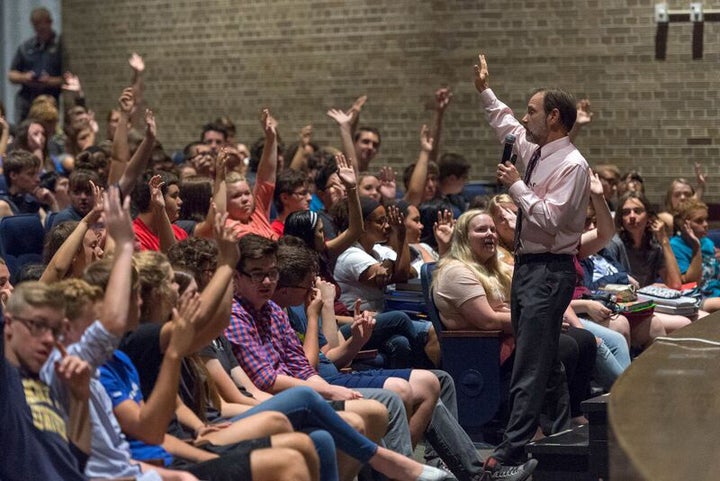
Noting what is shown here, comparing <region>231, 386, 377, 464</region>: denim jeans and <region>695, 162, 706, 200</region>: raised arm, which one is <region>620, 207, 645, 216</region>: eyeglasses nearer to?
<region>695, 162, 706, 200</region>: raised arm

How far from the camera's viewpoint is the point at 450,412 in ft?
18.8

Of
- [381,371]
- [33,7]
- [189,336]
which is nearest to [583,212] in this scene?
[381,371]

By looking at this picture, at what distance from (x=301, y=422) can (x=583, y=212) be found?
1746 millimetres

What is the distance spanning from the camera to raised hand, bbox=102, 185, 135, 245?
378cm

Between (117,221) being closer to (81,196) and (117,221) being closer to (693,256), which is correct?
(81,196)

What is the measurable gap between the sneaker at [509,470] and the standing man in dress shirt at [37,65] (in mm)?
8689

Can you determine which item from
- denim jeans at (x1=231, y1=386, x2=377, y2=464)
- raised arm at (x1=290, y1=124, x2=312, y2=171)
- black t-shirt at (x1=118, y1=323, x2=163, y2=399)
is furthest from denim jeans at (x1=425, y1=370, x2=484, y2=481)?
raised arm at (x1=290, y1=124, x2=312, y2=171)

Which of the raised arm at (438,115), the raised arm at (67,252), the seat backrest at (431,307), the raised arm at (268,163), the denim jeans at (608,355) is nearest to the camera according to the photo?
the raised arm at (67,252)

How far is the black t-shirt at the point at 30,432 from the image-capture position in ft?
11.3

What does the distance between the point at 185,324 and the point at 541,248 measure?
7.25 ft

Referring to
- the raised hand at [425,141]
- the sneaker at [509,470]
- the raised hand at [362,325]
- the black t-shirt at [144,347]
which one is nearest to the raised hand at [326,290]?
the raised hand at [362,325]

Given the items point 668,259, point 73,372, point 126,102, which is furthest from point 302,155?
point 73,372

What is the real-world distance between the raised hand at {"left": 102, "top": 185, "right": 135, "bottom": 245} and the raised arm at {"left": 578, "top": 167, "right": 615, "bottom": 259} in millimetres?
2822

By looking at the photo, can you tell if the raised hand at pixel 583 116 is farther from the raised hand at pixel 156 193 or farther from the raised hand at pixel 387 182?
the raised hand at pixel 156 193
